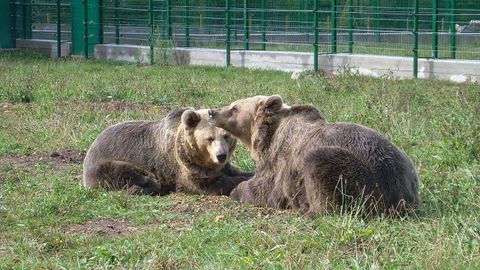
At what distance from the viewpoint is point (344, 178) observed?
7.48 meters

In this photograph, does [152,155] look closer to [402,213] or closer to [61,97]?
[402,213]

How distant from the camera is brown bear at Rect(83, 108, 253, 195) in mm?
9203

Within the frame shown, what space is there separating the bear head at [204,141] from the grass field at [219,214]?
15.0 inches

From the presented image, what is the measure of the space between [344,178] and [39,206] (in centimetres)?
243

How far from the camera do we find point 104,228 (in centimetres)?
762

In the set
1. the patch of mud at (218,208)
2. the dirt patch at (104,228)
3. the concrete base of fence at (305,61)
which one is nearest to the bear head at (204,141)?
the patch of mud at (218,208)

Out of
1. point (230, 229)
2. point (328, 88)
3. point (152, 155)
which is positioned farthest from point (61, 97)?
point (230, 229)

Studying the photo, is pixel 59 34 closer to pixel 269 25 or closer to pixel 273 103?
pixel 269 25

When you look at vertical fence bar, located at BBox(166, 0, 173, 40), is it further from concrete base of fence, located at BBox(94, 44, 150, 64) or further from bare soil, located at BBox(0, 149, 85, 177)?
bare soil, located at BBox(0, 149, 85, 177)

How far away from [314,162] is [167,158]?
2382mm

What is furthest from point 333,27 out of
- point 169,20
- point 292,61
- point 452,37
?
point 169,20

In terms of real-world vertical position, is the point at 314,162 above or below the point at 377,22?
below

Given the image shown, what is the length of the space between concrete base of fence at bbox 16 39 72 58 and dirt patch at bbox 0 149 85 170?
54.5ft

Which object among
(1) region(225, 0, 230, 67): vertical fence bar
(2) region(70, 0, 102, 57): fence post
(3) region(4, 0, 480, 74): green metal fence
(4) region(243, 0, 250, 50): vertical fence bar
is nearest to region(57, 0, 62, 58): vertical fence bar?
(3) region(4, 0, 480, 74): green metal fence
